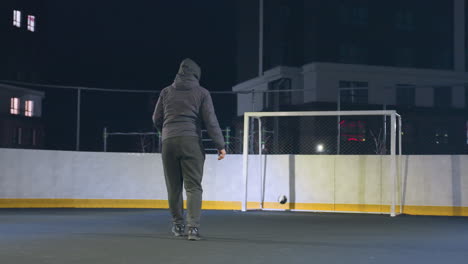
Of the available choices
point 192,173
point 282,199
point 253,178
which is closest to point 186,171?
point 192,173

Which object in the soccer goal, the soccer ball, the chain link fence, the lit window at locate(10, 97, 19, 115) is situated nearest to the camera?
the soccer goal

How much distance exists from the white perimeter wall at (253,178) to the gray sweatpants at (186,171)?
20.9 ft

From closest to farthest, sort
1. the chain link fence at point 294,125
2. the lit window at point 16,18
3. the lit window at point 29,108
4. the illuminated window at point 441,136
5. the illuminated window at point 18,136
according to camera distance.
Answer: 1. the chain link fence at point 294,125
2. the illuminated window at point 441,136
3. the illuminated window at point 18,136
4. the lit window at point 29,108
5. the lit window at point 16,18

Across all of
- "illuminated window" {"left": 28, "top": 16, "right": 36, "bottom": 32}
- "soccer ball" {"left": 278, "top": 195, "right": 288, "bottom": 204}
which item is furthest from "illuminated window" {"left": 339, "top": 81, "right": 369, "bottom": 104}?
"illuminated window" {"left": 28, "top": 16, "right": 36, "bottom": 32}

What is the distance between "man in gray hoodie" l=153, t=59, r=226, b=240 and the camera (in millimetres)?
6473

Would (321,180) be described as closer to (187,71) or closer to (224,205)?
(224,205)

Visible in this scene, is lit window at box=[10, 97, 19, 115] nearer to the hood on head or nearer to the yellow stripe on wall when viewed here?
the yellow stripe on wall

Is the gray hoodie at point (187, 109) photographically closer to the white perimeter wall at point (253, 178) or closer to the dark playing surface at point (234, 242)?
the dark playing surface at point (234, 242)

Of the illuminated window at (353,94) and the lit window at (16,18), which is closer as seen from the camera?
the illuminated window at (353,94)

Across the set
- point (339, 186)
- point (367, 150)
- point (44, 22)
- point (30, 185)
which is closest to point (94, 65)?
point (44, 22)

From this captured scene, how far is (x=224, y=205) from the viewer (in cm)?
1323

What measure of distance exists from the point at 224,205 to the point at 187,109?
689 centimetres

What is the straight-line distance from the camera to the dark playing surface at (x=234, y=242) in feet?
17.1

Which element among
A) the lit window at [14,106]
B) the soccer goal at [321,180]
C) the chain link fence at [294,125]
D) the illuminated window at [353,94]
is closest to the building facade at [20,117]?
the lit window at [14,106]
